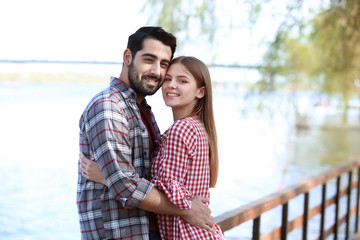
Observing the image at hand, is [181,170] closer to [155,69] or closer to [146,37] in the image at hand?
[155,69]

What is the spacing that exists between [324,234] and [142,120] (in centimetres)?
233

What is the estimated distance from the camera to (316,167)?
1319 cm

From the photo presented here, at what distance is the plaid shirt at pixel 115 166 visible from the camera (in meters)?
1.26

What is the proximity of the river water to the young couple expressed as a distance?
29.9 inches

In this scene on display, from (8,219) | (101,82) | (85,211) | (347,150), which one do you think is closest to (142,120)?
(85,211)

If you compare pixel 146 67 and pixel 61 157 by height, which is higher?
pixel 146 67

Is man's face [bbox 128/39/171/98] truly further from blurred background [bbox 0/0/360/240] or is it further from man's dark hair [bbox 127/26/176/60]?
blurred background [bbox 0/0/360/240]

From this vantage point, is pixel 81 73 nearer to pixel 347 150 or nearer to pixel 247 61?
pixel 247 61

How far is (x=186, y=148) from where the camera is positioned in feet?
4.50

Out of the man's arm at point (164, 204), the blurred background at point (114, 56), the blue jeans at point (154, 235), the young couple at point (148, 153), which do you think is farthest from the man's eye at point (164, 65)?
the blurred background at point (114, 56)

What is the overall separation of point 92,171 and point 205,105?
0.45 m

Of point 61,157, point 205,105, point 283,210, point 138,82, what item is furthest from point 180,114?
point 61,157

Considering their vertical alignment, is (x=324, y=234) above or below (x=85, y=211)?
below

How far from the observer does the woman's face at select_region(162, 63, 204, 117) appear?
148cm
